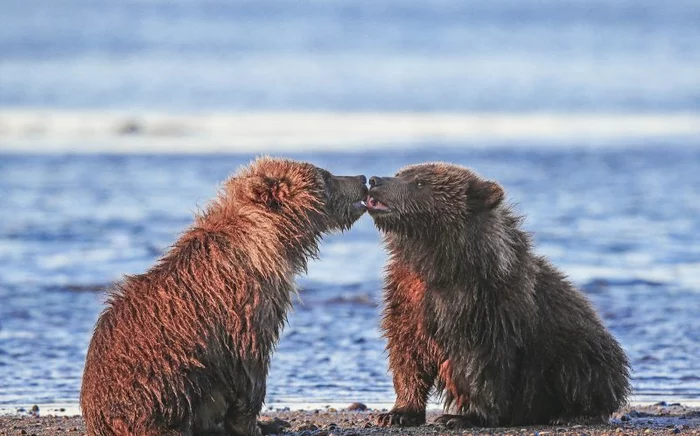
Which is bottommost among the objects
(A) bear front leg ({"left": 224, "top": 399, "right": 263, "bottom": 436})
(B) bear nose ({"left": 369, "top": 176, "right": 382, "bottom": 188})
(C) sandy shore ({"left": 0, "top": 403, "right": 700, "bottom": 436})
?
(C) sandy shore ({"left": 0, "top": 403, "right": 700, "bottom": 436})

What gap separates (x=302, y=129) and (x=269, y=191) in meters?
21.2

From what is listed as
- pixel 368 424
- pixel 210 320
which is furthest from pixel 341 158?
pixel 210 320

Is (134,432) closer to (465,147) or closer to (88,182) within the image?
(88,182)

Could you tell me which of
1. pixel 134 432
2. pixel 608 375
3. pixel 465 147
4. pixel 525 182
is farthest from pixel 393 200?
pixel 465 147

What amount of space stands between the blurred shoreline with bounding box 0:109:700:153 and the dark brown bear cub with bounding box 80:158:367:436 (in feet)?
53.5

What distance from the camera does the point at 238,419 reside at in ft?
24.7

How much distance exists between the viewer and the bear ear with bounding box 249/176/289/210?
25.2ft

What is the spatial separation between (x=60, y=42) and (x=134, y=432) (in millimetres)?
52330

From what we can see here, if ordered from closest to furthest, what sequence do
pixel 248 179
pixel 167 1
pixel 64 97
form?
1. pixel 248 179
2. pixel 64 97
3. pixel 167 1

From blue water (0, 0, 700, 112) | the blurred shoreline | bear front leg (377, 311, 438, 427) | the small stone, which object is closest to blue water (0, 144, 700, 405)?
the small stone

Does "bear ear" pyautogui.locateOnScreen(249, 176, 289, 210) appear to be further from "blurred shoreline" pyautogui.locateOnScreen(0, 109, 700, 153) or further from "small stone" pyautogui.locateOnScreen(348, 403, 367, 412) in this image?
"blurred shoreline" pyautogui.locateOnScreen(0, 109, 700, 153)

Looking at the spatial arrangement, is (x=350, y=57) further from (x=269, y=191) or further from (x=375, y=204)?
(x=269, y=191)

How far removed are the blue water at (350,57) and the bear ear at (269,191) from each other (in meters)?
26.0

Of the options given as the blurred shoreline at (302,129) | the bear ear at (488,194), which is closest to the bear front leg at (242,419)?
the bear ear at (488,194)
